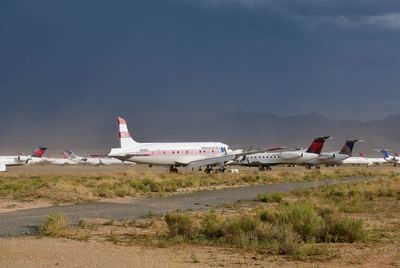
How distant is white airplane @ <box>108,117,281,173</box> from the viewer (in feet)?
190

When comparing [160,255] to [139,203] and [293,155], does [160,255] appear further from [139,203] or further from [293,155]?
[293,155]

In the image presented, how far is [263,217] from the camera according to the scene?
16094 millimetres

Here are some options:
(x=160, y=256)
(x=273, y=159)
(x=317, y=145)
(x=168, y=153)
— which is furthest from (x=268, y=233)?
(x=317, y=145)

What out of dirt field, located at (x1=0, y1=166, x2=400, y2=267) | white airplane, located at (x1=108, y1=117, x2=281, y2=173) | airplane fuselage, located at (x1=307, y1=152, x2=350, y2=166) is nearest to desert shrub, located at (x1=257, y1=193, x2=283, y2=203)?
dirt field, located at (x1=0, y1=166, x2=400, y2=267)

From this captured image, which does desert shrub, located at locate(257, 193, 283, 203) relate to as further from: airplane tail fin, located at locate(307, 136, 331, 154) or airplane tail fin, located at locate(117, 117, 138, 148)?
airplane tail fin, located at locate(307, 136, 331, 154)

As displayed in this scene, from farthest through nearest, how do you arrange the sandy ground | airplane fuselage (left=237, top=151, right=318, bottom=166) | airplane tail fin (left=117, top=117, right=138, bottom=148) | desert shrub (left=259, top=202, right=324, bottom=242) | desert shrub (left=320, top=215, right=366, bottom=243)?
airplane fuselage (left=237, top=151, right=318, bottom=166) → airplane tail fin (left=117, top=117, right=138, bottom=148) → desert shrub (left=259, top=202, right=324, bottom=242) → desert shrub (left=320, top=215, right=366, bottom=243) → the sandy ground

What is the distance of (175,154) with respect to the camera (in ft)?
194

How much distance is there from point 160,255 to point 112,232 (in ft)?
12.4

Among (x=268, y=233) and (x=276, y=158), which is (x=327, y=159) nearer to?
(x=276, y=158)

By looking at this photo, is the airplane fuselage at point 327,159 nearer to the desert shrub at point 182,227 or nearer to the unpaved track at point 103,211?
the unpaved track at point 103,211

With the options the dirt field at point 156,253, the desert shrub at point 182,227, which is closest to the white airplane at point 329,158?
the dirt field at point 156,253

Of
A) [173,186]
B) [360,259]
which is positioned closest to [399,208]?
[360,259]

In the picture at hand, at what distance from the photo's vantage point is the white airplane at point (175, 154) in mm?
57906

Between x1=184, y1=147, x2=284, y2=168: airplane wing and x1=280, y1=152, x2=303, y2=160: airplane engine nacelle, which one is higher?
x1=280, y1=152, x2=303, y2=160: airplane engine nacelle
